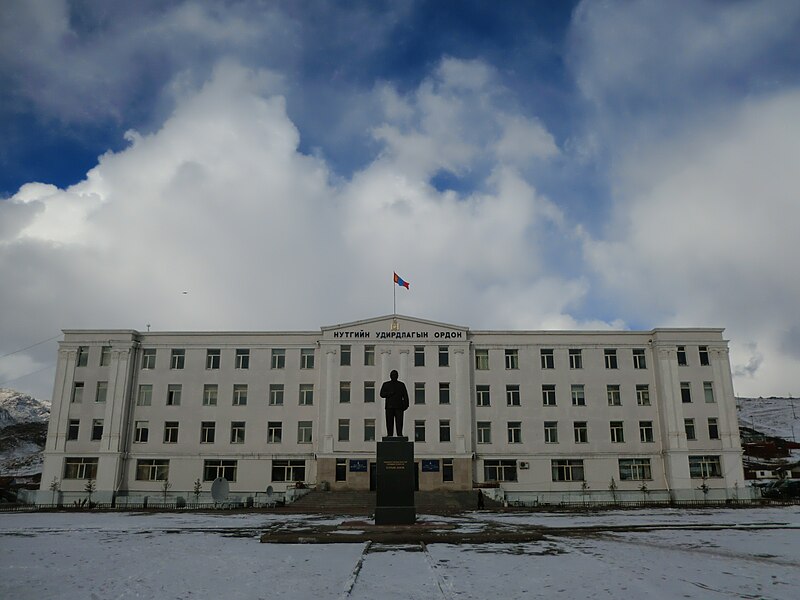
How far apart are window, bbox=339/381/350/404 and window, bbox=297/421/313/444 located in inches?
129

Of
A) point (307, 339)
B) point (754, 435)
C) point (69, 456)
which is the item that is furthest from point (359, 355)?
point (754, 435)

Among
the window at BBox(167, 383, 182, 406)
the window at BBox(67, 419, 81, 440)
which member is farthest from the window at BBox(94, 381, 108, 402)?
the window at BBox(167, 383, 182, 406)

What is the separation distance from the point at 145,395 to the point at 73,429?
19.9 ft

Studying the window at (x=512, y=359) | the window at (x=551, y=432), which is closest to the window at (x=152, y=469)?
the window at (x=512, y=359)

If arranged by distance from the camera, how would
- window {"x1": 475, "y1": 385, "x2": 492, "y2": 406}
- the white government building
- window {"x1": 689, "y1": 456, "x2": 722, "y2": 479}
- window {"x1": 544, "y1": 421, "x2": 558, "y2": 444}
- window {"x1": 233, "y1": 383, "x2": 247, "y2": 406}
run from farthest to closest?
window {"x1": 233, "y1": 383, "x2": 247, "y2": 406}
window {"x1": 475, "y1": 385, "x2": 492, "y2": 406}
window {"x1": 544, "y1": 421, "x2": 558, "y2": 444}
window {"x1": 689, "y1": 456, "x2": 722, "y2": 479}
the white government building

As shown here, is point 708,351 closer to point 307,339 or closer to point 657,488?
point 657,488

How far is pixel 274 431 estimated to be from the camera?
171 feet

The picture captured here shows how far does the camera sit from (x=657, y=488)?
168ft

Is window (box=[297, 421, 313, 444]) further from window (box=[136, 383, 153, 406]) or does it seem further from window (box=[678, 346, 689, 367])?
window (box=[678, 346, 689, 367])

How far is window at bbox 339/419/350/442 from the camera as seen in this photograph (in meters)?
51.2

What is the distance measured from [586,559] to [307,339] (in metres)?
41.3

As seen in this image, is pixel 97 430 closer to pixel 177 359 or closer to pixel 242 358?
pixel 177 359

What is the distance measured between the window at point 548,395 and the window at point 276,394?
21.7 metres

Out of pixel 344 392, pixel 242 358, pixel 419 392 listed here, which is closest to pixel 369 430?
pixel 344 392
